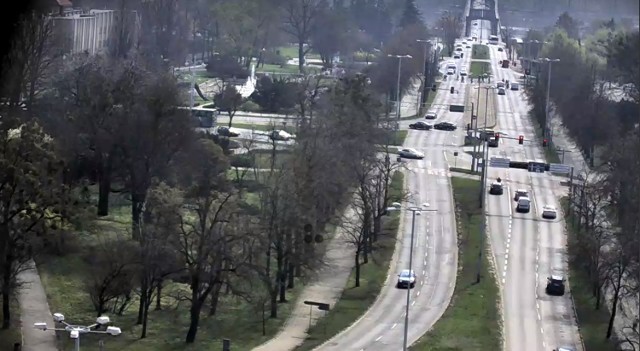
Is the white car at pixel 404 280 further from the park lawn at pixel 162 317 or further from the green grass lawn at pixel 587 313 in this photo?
the green grass lawn at pixel 587 313

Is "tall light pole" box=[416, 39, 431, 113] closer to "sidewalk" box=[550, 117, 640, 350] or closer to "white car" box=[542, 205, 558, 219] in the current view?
"sidewalk" box=[550, 117, 640, 350]

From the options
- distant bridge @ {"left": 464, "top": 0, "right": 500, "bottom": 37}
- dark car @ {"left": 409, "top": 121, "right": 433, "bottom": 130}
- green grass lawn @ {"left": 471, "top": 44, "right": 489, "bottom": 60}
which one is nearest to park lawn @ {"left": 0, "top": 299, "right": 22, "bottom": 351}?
dark car @ {"left": 409, "top": 121, "right": 433, "bottom": 130}

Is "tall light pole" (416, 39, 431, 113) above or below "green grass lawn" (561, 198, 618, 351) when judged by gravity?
above

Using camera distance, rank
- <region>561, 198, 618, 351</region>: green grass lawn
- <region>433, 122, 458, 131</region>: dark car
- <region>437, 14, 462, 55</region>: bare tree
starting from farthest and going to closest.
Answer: <region>437, 14, 462, 55</region>: bare tree → <region>433, 122, 458, 131</region>: dark car → <region>561, 198, 618, 351</region>: green grass lawn

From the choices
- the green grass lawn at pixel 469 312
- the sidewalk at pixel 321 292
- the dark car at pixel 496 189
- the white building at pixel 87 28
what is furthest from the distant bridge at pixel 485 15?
the sidewalk at pixel 321 292

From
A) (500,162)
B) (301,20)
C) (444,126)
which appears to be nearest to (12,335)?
(500,162)
